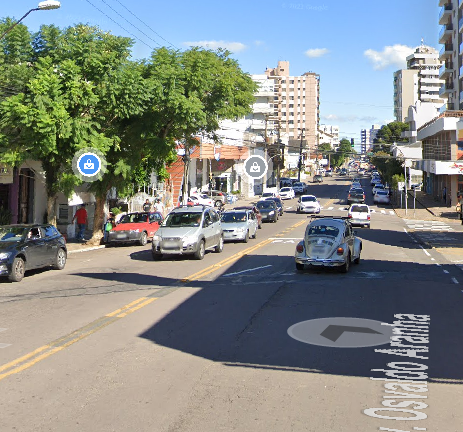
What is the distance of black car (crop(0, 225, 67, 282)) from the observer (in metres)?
17.4

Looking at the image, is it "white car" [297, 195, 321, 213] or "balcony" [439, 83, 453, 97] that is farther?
"balcony" [439, 83, 453, 97]

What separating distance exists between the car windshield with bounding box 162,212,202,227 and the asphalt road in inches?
177

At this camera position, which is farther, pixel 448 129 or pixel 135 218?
pixel 448 129

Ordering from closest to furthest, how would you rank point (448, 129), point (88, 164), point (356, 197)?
point (88, 164) < point (448, 129) < point (356, 197)

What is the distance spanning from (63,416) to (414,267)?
16.7 metres

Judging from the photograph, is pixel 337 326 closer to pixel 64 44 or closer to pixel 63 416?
pixel 63 416

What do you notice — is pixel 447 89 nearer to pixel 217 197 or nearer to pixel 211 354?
pixel 217 197

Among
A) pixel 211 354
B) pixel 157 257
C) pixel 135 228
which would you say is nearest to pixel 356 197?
pixel 135 228

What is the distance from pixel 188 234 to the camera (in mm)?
21969

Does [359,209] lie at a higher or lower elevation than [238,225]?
higher

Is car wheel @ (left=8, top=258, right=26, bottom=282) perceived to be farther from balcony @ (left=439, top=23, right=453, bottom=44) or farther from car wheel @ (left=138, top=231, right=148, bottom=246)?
balcony @ (left=439, top=23, right=453, bottom=44)

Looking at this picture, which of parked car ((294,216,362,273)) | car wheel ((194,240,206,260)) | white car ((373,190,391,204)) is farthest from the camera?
white car ((373,190,391,204))

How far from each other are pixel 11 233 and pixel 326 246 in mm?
9511

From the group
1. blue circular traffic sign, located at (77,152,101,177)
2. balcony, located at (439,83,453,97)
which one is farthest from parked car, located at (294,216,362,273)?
balcony, located at (439,83,453,97)
